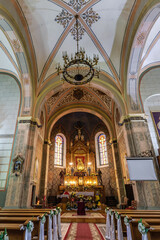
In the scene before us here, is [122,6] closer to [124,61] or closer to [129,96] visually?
[124,61]

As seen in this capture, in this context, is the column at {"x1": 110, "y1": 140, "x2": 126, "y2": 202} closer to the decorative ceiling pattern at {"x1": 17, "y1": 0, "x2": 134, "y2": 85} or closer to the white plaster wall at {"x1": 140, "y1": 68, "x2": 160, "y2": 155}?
the white plaster wall at {"x1": 140, "y1": 68, "x2": 160, "y2": 155}

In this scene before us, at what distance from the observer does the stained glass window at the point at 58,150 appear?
1424 cm

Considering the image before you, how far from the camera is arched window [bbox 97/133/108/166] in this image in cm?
1419

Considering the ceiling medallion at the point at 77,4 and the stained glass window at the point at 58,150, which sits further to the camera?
the stained glass window at the point at 58,150

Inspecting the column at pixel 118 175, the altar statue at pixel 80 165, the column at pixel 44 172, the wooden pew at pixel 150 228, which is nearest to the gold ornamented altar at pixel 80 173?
the altar statue at pixel 80 165

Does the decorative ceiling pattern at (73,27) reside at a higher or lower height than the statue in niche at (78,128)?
higher

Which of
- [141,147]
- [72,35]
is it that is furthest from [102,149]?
[72,35]

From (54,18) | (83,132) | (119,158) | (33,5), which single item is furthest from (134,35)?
(83,132)

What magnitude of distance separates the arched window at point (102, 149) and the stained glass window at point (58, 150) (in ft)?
12.7

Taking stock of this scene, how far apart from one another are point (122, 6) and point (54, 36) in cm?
374

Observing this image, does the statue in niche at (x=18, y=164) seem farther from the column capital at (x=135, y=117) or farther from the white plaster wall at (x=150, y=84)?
the white plaster wall at (x=150, y=84)

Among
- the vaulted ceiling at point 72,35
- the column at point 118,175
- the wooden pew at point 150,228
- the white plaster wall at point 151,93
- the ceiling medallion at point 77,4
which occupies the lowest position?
the wooden pew at point 150,228

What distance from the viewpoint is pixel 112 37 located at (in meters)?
8.21

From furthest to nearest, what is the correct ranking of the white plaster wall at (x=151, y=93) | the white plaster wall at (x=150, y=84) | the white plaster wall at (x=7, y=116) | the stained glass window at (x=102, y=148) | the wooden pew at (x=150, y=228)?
the stained glass window at (x=102, y=148) → the white plaster wall at (x=150, y=84) → the white plaster wall at (x=151, y=93) → the white plaster wall at (x=7, y=116) → the wooden pew at (x=150, y=228)
